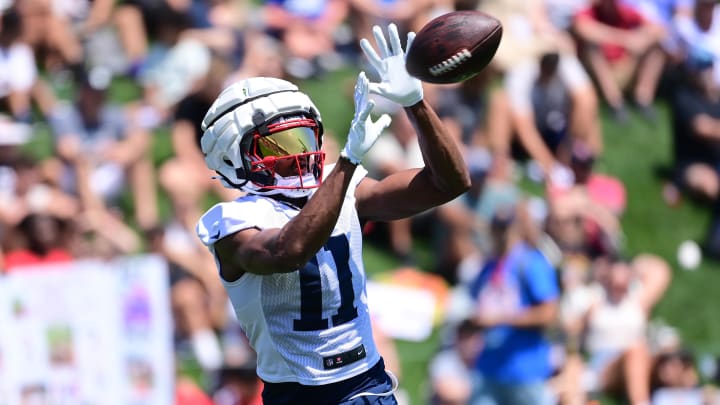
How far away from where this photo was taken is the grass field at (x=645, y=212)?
901 cm

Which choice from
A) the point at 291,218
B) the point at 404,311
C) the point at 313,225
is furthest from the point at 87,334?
the point at 313,225

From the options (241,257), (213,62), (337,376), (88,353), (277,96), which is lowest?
(88,353)

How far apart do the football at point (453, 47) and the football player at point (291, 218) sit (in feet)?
0.18

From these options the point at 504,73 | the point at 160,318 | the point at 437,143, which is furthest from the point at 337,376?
the point at 504,73

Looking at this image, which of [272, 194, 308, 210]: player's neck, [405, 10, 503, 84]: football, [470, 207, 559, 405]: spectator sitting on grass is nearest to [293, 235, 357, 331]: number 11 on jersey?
[272, 194, 308, 210]: player's neck

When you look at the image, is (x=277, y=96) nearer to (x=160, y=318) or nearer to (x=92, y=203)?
(x=160, y=318)

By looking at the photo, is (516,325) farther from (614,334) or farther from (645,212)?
(645,212)

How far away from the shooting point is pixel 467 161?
8.79m

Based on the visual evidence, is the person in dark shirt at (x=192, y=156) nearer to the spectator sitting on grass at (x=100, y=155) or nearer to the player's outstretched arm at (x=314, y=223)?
the spectator sitting on grass at (x=100, y=155)

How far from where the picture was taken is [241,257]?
12.3 ft

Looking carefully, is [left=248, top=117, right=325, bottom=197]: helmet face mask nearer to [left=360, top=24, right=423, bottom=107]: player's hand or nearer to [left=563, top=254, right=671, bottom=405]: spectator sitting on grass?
[left=360, top=24, right=423, bottom=107]: player's hand

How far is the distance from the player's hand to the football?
3cm

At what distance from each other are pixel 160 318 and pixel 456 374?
1824 millimetres

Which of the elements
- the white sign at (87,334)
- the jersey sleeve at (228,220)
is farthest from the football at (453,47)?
the white sign at (87,334)
